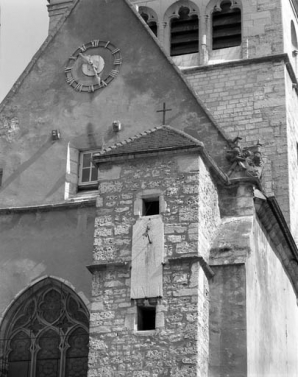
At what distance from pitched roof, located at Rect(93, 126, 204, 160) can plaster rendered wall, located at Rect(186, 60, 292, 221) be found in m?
6.09

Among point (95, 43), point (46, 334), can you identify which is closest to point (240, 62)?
point (95, 43)

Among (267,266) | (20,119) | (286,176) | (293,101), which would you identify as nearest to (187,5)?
(293,101)

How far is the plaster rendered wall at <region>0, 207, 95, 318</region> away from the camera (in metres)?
18.1

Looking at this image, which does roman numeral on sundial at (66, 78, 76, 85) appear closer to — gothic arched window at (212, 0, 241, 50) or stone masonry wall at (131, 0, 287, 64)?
stone masonry wall at (131, 0, 287, 64)

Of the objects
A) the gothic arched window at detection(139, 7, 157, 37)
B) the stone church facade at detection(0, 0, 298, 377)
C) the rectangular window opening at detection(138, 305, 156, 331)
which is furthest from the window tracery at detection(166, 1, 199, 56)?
the rectangular window opening at detection(138, 305, 156, 331)

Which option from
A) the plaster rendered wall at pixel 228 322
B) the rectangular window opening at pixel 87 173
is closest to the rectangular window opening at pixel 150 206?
the plaster rendered wall at pixel 228 322

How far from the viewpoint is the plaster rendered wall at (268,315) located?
16.8 meters

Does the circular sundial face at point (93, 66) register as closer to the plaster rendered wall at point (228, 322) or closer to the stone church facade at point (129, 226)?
the stone church facade at point (129, 226)

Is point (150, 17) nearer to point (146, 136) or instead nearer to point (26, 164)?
point (26, 164)

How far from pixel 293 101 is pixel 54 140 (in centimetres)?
836

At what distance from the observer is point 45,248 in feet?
60.6

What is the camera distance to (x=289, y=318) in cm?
2081

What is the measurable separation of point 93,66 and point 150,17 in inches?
333

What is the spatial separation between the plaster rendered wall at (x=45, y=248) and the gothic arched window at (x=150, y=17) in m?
10.5
